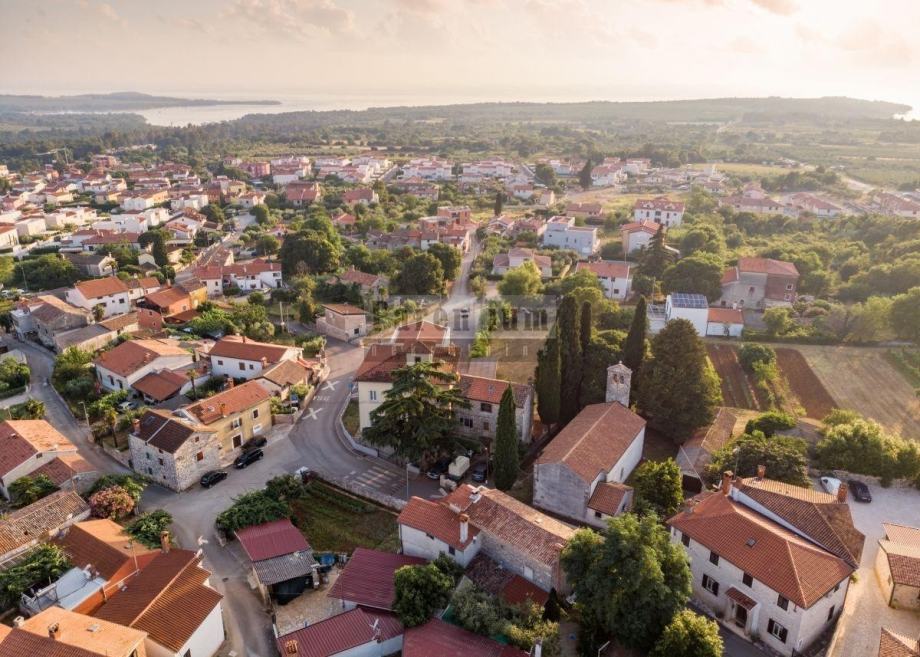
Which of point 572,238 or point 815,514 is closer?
point 815,514

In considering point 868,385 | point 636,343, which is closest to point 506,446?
point 636,343

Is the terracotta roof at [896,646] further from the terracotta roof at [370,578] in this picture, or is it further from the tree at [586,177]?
the tree at [586,177]

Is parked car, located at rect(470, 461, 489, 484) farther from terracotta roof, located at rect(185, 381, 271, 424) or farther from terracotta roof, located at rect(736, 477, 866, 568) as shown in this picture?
terracotta roof, located at rect(185, 381, 271, 424)

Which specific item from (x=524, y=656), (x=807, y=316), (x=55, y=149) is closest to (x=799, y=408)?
(x=807, y=316)

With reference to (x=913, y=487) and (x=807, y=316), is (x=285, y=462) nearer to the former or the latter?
(x=913, y=487)

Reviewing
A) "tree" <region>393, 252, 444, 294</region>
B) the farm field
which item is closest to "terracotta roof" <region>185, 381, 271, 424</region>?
"tree" <region>393, 252, 444, 294</region>

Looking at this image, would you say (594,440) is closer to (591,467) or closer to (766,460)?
(591,467)
